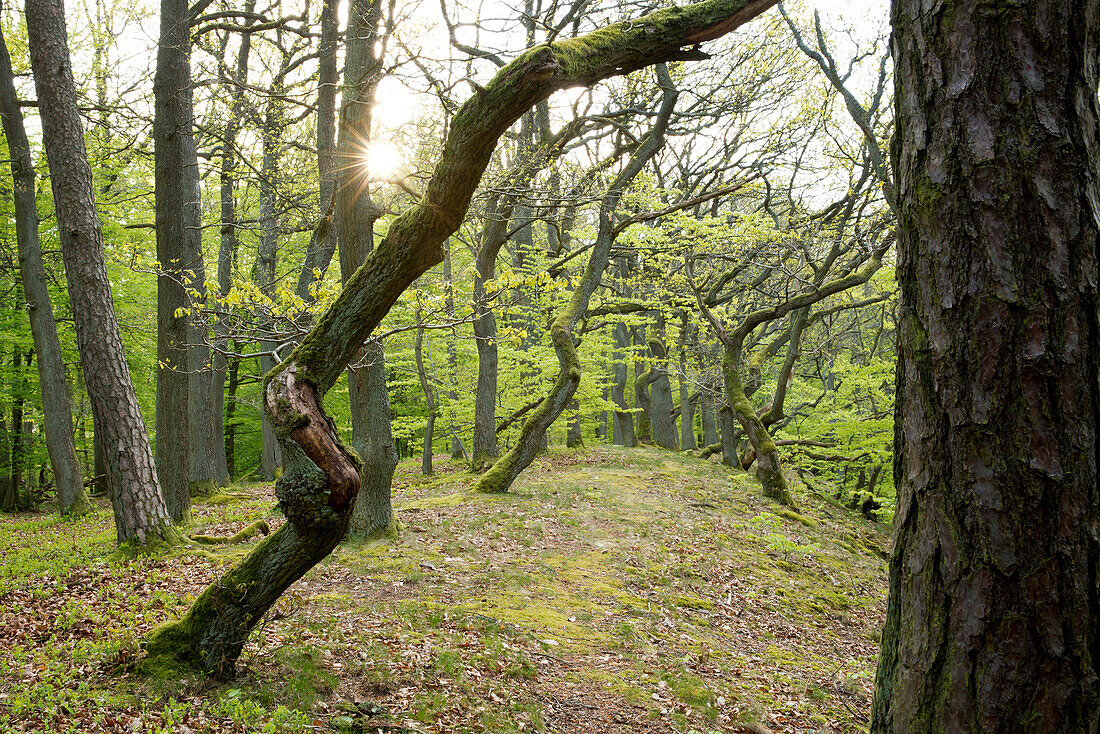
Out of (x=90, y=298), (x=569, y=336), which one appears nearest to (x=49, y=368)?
(x=90, y=298)

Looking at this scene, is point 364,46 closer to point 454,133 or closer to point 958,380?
point 454,133

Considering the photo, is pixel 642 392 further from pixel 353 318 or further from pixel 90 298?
pixel 353 318

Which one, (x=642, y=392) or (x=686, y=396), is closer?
(x=686, y=396)

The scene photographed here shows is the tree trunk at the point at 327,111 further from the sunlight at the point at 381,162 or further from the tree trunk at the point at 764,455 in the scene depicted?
the tree trunk at the point at 764,455

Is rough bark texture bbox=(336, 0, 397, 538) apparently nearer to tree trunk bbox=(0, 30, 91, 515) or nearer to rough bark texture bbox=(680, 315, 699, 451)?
tree trunk bbox=(0, 30, 91, 515)

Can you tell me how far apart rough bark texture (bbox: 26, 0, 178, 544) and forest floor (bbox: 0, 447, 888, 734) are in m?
0.69

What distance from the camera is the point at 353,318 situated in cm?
339

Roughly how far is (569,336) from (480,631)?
23.0ft

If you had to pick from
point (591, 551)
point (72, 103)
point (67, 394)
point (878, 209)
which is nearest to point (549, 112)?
point (878, 209)

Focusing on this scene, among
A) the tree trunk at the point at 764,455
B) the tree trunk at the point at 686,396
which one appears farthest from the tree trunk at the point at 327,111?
the tree trunk at the point at 686,396

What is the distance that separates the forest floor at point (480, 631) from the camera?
11.6 ft

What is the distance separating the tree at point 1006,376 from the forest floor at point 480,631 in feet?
9.40

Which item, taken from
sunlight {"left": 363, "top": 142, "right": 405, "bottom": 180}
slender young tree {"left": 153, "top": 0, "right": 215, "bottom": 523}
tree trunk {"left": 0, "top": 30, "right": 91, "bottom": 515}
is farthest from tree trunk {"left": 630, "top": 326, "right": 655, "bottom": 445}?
tree trunk {"left": 0, "top": 30, "right": 91, "bottom": 515}

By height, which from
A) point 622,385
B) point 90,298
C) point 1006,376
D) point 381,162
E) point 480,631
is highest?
point 381,162
